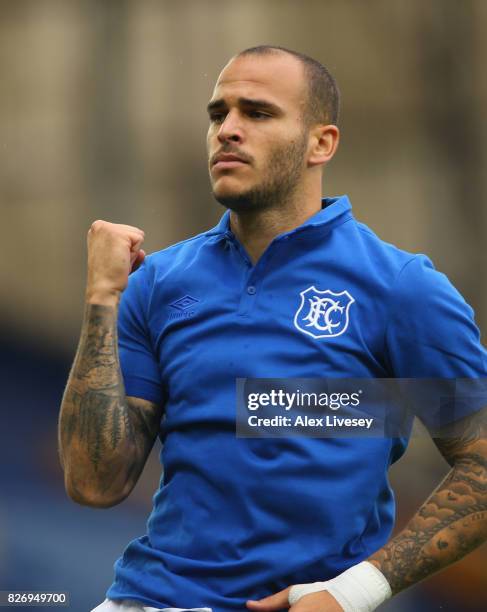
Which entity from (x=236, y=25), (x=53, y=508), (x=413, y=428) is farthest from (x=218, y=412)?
(x=236, y=25)

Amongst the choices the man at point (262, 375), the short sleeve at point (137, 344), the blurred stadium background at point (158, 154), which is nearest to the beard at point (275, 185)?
the man at point (262, 375)

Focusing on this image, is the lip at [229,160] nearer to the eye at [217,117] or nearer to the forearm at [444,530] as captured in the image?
the eye at [217,117]

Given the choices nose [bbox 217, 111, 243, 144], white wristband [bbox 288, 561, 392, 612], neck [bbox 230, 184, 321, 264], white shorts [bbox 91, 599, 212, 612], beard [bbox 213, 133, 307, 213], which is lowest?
white shorts [bbox 91, 599, 212, 612]

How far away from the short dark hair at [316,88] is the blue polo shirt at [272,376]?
9.8 inches

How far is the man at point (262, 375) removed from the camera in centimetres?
226

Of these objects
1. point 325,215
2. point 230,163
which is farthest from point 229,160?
point 325,215

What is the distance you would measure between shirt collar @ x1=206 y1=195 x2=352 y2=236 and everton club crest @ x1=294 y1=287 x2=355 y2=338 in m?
0.17

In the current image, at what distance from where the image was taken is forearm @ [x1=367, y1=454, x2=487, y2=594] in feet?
7.55

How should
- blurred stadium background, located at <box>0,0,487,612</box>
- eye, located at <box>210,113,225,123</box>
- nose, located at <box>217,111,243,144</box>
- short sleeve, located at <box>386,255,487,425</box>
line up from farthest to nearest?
blurred stadium background, located at <box>0,0,487,612</box> → eye, located at <box>210,113,225,123</box> → nose, located at <box>217,111,243,144</box> → short sleeve, located at <box>386,255,487,425</box>

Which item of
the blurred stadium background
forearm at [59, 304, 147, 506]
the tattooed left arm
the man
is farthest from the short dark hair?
the blurred stadium background

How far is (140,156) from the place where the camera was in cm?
552

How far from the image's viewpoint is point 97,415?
239 centimetres

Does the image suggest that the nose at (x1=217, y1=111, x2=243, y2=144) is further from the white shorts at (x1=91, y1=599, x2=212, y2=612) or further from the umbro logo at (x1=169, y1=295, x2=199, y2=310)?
the white shorts at (x1=91, y1=599, x2=212, y2=612)

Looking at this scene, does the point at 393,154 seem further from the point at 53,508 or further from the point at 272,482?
the point at 272,482
